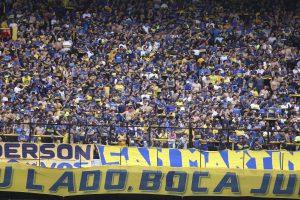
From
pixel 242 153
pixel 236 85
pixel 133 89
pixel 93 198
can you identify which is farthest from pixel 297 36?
pixel 93 198

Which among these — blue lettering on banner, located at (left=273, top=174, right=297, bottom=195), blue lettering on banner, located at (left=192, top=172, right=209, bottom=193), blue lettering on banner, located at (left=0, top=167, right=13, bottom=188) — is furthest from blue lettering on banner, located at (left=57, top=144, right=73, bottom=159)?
blue lettering on banner, located at (left=273, top=174, right=297, bottom=195)

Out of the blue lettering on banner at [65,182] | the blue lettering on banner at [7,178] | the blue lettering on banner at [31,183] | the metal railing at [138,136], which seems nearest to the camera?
the blue lettering on banner at [7,178]

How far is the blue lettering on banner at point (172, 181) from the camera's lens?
29641mm

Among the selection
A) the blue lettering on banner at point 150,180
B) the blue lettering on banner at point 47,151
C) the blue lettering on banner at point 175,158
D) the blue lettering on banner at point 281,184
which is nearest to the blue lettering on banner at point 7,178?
the blue lettering on banner at point 47,151

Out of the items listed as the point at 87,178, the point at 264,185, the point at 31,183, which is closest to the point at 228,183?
the point at 264,185

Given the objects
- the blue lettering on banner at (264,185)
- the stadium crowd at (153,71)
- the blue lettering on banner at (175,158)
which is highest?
the stadium crowd at (153,71)

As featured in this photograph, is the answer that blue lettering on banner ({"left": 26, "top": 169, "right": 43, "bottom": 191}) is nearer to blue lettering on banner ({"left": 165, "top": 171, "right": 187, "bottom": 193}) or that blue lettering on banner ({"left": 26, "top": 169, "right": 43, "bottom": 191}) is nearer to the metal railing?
the metal railing

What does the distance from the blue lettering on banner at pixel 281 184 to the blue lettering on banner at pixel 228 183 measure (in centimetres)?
135

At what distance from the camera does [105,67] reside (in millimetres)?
37000

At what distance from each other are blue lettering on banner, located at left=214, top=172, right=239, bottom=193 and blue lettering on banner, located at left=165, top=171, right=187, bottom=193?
45.3 inches

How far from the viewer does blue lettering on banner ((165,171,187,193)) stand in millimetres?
29641

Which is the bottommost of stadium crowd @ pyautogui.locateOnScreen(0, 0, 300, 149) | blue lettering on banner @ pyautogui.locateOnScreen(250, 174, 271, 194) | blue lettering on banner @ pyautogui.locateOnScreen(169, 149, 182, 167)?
blue lettering on banner @ pyautogui.locateOnScreen(250, 174, 271, 194)

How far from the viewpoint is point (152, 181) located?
29.7 metres

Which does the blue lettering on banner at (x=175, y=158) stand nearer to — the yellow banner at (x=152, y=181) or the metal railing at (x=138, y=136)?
the yellow banner at (x=152, y=181)
